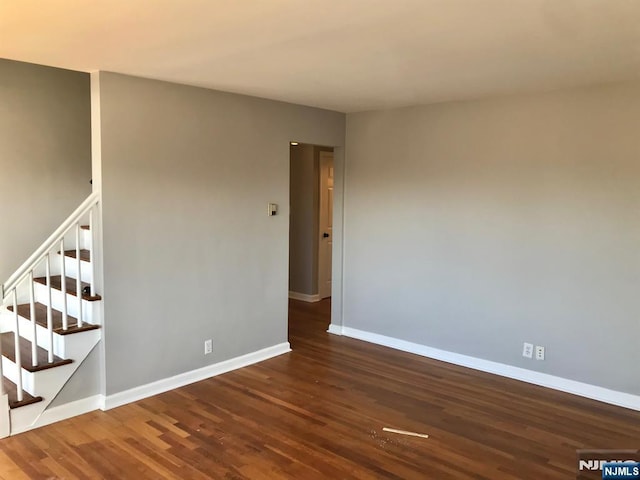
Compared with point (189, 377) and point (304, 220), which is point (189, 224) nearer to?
point (189, 377)

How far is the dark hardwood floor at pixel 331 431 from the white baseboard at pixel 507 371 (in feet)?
0.30

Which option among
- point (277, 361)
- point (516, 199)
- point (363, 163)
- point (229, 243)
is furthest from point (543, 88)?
point (277, 361)

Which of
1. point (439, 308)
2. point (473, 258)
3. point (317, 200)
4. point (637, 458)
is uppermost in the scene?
point (317, 200)

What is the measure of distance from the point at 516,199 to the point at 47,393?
12.4 ft

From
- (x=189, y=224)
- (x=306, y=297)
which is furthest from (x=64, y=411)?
(x=306, y=297)

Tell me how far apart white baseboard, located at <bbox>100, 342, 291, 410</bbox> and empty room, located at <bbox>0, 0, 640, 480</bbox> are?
18 millimetres

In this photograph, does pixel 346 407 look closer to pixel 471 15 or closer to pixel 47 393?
pixel 47 393

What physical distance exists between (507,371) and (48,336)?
360 centimetres

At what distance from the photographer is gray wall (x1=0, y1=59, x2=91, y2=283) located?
409 cm

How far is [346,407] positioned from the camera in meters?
3.68

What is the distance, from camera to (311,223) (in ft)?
22.8

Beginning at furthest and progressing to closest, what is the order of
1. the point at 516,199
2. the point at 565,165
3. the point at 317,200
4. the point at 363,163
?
the point at 317,200 < the point at 363,163 < the point at 516,199 < the point at 565,165

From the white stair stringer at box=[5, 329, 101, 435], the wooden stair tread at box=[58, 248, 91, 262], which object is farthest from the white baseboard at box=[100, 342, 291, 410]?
the wooden stair tread at box=[58, 248, 91, 262]

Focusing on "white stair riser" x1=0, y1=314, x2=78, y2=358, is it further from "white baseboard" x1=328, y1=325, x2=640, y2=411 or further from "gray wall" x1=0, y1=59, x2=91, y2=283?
"white baseboard" x1=328, y1=325, x2=640, y2=411
